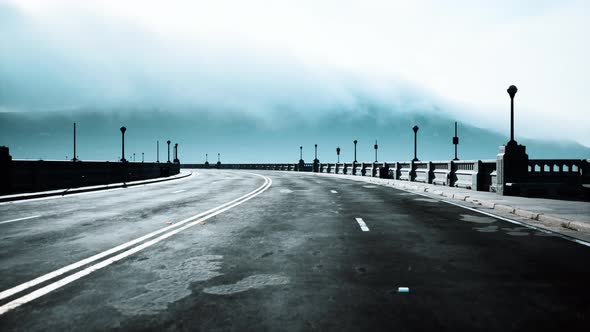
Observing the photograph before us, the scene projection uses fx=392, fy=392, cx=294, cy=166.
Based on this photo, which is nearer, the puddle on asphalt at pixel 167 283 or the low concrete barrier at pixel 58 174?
the puddle on asphalt at pixel 167 283

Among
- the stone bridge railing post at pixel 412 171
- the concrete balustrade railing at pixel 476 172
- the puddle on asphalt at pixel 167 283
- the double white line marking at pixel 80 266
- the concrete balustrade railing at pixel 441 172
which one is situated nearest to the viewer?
the puddle on asphalt at pixel 167 283

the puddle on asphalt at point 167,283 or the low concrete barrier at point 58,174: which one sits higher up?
the low concrete barrier at point 58,174

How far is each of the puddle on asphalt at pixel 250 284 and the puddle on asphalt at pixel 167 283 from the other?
1.08ft

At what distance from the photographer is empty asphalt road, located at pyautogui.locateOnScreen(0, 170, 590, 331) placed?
3.73m

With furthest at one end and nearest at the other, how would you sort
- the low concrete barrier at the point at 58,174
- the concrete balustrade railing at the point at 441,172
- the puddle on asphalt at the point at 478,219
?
the concrete balustrade railing at the point at 441,172 < the low concrete barrier at the point at 58,174 < the puddle on asphalt at the point at 478,219

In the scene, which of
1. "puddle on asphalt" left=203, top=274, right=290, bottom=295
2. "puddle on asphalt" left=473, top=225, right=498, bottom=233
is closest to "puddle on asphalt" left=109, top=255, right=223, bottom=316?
"puddle on asphalt" left=203, top=274, right=290, bottom=295

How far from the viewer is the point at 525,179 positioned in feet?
56.2

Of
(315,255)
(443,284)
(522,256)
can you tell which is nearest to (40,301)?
(315,255)

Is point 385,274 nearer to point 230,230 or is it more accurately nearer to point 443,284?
point 443,284

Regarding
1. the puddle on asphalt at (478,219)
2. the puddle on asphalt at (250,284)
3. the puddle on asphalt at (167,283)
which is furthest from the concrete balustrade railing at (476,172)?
the puddle on asphalt at (167,283)

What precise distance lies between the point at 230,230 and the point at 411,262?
4.18m

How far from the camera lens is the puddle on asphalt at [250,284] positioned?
4.53m

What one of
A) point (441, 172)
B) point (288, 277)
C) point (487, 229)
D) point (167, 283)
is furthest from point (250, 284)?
point (441, 172)

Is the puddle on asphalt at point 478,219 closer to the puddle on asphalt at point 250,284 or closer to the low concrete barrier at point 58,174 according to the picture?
the puddle on asphalt at point 250,284
